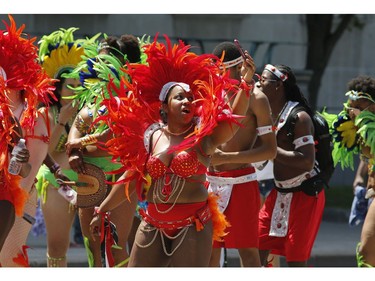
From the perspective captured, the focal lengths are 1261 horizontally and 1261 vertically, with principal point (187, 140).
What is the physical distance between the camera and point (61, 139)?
10.6 meters

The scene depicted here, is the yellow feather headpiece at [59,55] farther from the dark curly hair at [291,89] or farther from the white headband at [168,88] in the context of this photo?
the white headband at [168,88]

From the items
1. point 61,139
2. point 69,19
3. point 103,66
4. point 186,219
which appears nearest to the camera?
point 186,219

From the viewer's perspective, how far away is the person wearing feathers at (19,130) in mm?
8562

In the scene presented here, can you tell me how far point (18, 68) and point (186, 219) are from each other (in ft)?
6.11

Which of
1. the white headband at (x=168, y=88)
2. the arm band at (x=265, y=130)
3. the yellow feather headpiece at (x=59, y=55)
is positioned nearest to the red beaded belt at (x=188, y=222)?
the white headband at (x=168, y=88)

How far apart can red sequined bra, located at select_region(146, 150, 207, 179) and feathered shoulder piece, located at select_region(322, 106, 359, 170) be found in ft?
9.32

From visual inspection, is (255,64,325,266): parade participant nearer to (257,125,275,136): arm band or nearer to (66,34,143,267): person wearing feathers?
(257,125,275,136): arm band

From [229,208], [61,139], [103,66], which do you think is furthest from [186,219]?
[61,139]

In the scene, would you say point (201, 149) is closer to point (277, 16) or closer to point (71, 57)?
point (71, 57)

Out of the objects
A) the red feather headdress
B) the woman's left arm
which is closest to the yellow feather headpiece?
the red feather headdress

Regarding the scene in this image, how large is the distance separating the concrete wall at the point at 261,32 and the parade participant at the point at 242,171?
36.6 ft

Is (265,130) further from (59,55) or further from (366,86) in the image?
(59,55)

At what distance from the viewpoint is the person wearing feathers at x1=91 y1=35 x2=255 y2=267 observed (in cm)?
799

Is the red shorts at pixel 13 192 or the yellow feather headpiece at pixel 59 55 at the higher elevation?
the yellow feather headpiece at pixel 59 55
